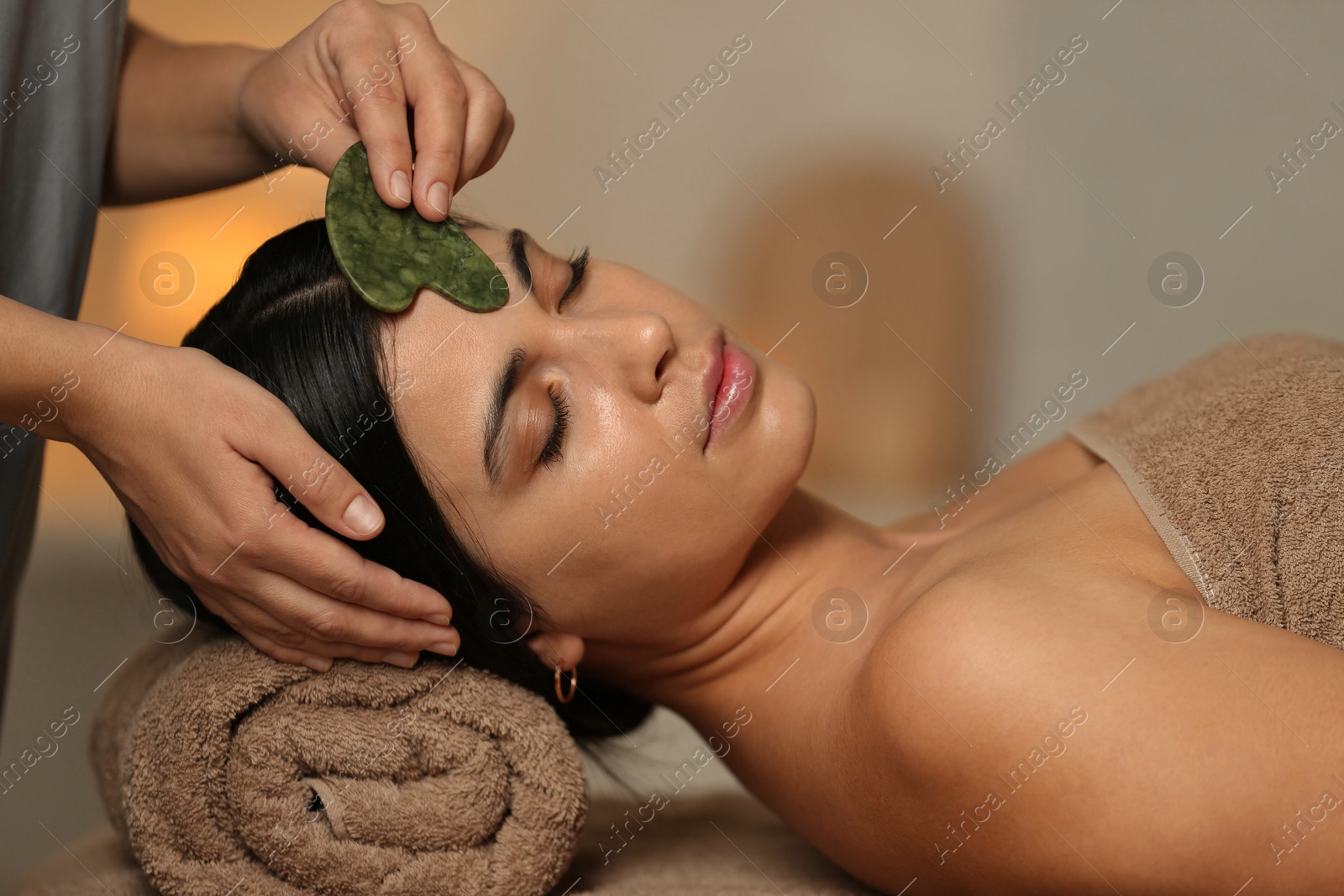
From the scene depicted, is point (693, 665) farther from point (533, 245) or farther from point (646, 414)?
point (533, 245)

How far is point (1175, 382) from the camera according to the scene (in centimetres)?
121

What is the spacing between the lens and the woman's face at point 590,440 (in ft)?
2.92

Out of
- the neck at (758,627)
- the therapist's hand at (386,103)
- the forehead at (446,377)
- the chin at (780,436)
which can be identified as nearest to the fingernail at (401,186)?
the therapist's hand at (386,103)

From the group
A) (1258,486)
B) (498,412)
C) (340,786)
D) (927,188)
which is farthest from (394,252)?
(927,188)

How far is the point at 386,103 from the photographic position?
0.94 meters

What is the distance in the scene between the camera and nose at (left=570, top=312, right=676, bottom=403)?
3.04 feet

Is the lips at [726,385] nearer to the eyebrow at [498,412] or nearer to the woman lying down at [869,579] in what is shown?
the woman lying down at [869,579]

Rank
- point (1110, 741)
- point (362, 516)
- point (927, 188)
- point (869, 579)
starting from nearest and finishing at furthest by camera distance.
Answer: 1. point (1110, 741)
2. point (362, 516)
3. point (869, 579)
4. point (927, 188)

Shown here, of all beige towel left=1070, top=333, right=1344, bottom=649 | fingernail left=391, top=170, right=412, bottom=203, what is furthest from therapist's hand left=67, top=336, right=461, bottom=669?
beige towel left=1070, top=333, right=1344, bottom=649

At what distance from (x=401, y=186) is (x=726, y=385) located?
37 cm

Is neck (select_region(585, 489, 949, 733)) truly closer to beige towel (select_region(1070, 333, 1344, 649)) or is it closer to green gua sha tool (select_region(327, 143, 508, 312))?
beige towel (select_region(1070, 333, 1344, 649))

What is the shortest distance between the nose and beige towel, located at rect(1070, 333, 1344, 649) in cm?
48

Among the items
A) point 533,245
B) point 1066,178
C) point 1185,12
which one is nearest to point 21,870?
point 533,245

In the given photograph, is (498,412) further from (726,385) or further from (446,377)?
(726,385)
